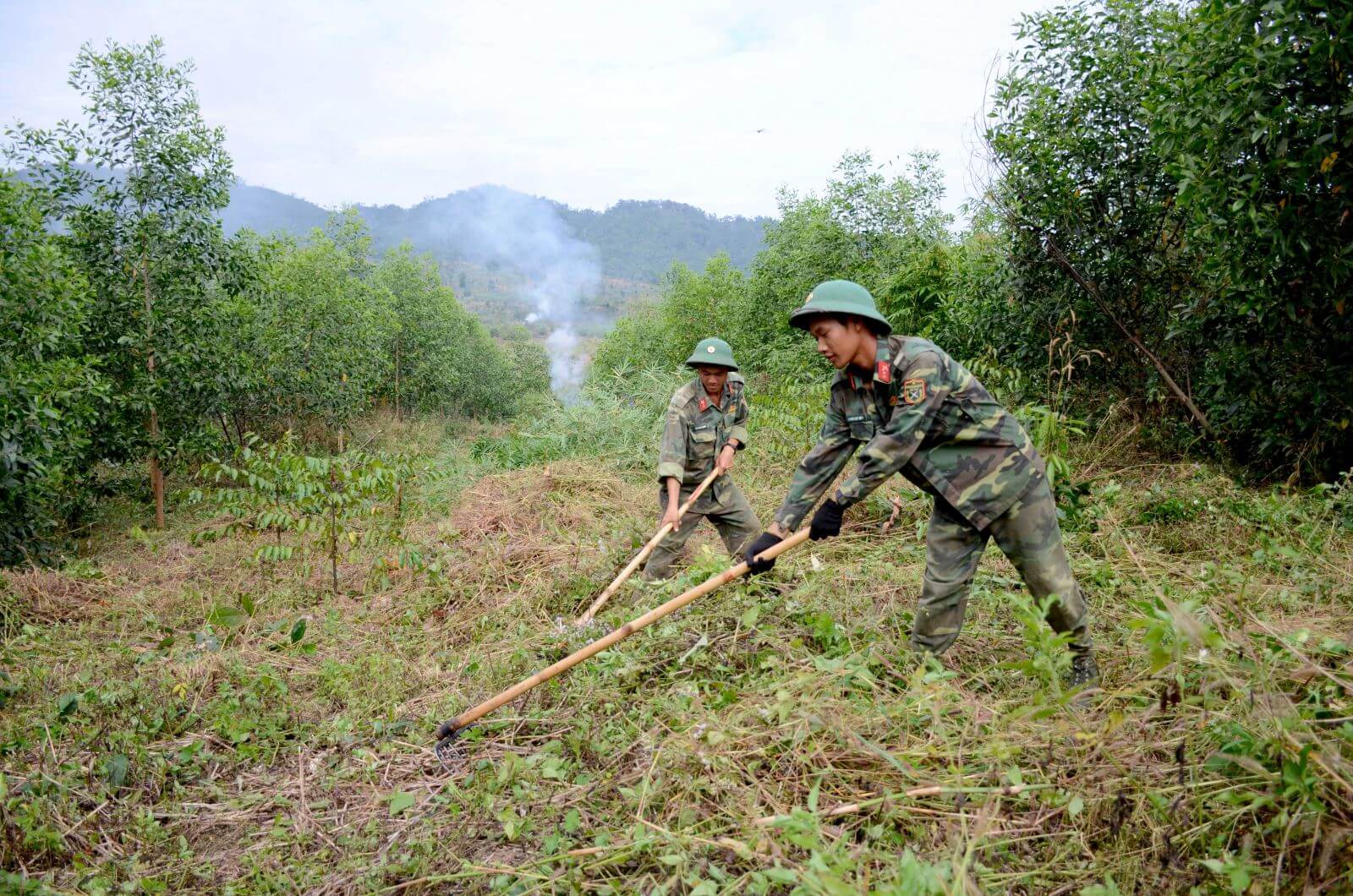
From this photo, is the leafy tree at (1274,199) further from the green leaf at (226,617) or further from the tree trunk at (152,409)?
the tree trunk at (152,409)

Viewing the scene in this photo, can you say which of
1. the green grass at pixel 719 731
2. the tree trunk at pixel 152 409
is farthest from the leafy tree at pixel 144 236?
the green grass at pixel 719 731

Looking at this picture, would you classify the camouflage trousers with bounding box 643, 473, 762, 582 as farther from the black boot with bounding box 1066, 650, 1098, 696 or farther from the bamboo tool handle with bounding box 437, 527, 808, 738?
the black boot with bounding box 1066, 650, 1098, 696

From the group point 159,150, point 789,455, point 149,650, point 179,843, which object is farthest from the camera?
point 159,150

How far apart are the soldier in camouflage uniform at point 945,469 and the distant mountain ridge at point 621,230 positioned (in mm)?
150614

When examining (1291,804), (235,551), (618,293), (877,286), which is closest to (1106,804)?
(1291,804)

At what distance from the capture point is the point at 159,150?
1030 centimetres

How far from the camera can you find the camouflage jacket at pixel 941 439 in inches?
123

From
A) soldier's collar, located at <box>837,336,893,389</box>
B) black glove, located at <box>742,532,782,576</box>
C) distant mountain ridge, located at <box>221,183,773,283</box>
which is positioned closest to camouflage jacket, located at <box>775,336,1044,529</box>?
soldier's collar, located at <box>837,336,893,389</box>

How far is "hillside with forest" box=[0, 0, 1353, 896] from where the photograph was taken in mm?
2234

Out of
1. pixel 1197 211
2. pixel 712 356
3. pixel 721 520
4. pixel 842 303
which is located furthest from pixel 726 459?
pixel 1197 211

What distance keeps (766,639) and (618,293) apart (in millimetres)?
131799

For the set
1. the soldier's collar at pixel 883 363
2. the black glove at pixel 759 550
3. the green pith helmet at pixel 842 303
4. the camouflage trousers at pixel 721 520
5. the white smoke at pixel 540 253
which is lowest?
the camouflage trousers at pixel 721 520

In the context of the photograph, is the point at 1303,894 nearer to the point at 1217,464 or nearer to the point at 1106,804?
the point at 1106,804

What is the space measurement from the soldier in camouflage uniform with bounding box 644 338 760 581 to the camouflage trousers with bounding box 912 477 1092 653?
6.14ft
